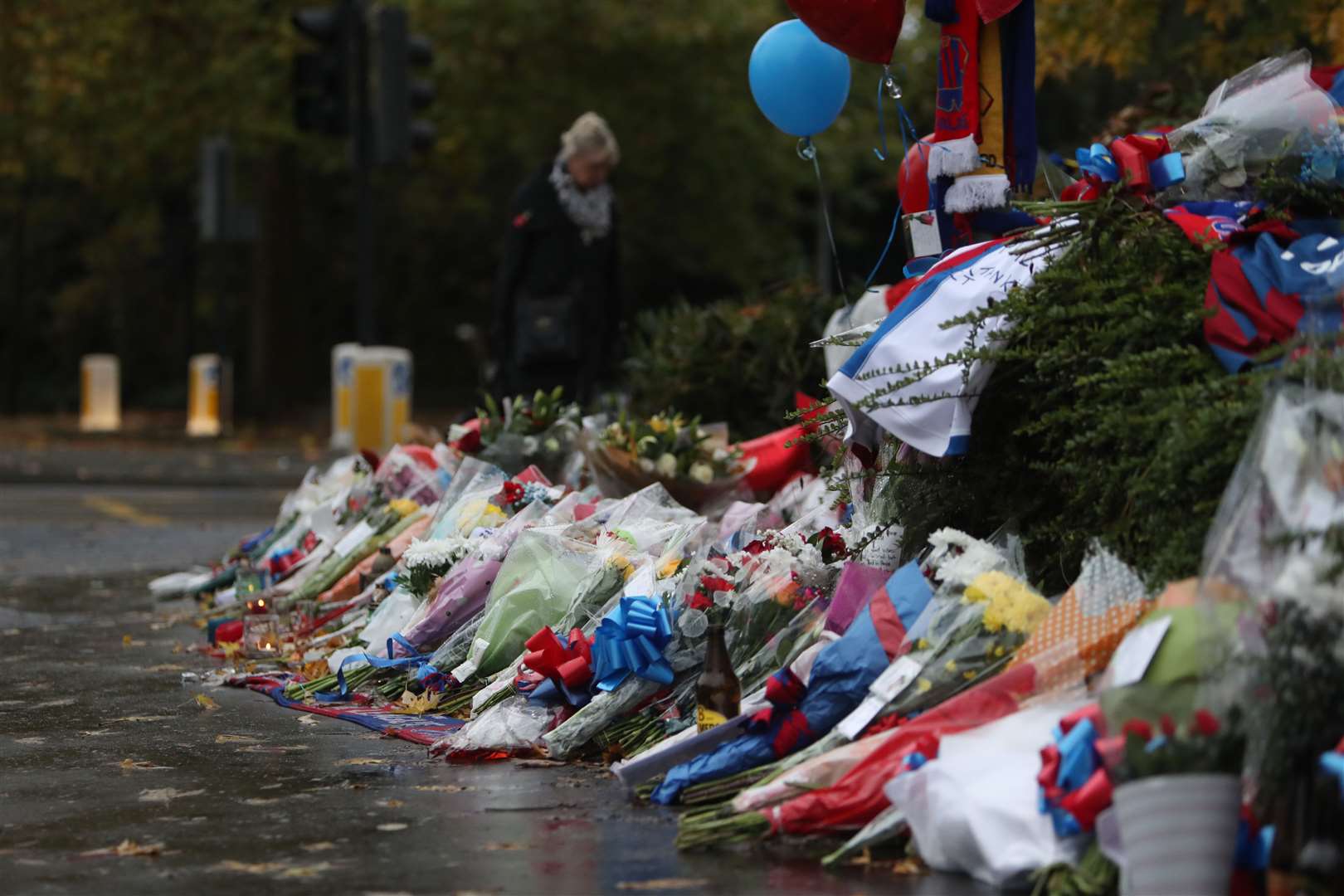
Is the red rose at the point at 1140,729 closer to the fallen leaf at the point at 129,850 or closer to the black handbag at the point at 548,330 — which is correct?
the fallen leaf at the point at 129,850

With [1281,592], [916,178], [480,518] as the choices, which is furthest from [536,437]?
[1281,592]

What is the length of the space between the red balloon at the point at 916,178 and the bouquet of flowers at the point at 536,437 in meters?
2.19

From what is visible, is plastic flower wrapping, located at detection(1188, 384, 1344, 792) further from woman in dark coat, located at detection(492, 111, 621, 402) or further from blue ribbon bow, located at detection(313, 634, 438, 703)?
woman in dark coat, located at detection(492, 111, 621, 402)

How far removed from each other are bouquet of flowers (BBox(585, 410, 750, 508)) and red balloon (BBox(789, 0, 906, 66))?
2.09m

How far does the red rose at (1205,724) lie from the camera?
402cm

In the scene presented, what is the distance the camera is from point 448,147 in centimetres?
2500

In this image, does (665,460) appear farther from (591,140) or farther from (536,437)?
(591,140)

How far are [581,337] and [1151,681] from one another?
7.28 metres

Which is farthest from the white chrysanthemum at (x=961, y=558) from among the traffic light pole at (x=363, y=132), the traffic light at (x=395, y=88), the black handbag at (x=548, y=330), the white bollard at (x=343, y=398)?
the white bollard at (x=343, y=398)

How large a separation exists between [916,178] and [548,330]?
405cm

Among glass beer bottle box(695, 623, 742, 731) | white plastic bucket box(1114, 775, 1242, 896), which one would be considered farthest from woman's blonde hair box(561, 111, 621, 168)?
white plastic bucket box(1114, 775, 1242, 896)

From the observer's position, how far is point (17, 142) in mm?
26609

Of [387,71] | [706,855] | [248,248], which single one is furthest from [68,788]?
[248,248]

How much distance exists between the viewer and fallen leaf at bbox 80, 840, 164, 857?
467 cm
